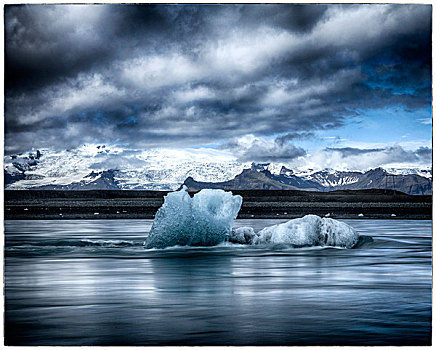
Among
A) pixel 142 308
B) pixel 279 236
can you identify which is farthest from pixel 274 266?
pixel 142 308

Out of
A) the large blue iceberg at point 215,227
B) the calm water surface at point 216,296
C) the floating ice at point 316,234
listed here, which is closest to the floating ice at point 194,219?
the large blue iceberg at point 215,227

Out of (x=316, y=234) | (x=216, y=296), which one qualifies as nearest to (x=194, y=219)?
(x=316, y=234)

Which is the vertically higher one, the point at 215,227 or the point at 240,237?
the point at 215,227

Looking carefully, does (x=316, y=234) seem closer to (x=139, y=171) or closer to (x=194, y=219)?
(x=194, y=219)

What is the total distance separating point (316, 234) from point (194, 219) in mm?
2108

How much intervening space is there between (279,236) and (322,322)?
22.2 ft

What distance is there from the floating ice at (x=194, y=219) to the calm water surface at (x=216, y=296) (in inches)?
17.3

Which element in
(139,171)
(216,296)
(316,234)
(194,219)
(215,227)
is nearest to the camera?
(216,296)

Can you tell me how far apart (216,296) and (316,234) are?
5443mm

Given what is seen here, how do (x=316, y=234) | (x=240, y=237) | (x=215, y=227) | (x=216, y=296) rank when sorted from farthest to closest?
(x=240, y=237), (x=316, y=234), (x=215, y=227), (x=216, y=296)

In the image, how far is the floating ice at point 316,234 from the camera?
13133 millimetres

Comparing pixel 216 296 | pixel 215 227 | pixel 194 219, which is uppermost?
pixel 194 219

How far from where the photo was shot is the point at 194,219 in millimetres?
12680

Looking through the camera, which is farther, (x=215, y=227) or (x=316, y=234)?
(x=316, y=234)
